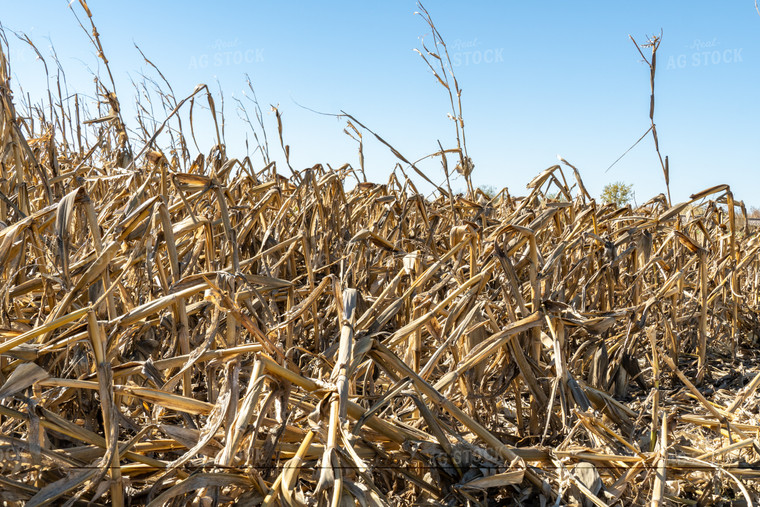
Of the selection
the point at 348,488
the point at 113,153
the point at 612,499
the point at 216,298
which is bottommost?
the point at 612,499

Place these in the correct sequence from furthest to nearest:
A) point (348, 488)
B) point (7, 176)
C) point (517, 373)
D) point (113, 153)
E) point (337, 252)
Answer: point (113, 153) → point (337, 252) → point (7, 176) → point (517, 373) → point (348, 488)

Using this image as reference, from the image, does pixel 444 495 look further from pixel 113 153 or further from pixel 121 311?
pixel 113 153

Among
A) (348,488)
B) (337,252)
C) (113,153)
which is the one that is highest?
(113,153)

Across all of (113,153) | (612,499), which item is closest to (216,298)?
(612,499)

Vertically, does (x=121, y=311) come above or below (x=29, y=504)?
above

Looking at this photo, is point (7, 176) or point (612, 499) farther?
point (7, 176)

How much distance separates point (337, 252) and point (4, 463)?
4.56 ft

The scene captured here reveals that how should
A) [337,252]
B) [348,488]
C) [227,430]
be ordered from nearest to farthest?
[348,488]
[227,430]
[337,252]

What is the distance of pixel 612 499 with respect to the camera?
1.01 meters

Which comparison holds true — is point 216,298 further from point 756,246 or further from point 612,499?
Answer: point 756,246

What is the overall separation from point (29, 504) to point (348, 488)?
0.43m

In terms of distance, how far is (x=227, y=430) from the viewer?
0.89 metres

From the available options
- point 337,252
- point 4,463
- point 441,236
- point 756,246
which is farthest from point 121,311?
point 756,246

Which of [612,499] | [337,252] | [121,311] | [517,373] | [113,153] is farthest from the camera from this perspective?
[113,153]
